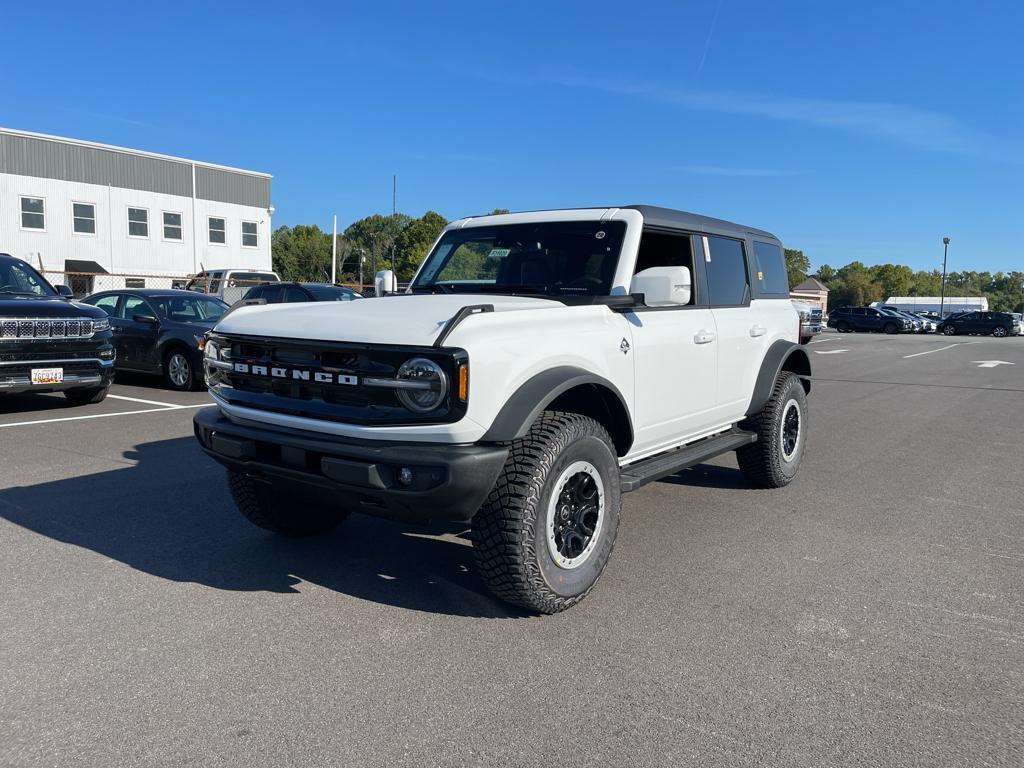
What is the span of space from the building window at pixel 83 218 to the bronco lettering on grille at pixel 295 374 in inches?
1401

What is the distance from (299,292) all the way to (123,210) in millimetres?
23142

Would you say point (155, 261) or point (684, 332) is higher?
point (155, 261)

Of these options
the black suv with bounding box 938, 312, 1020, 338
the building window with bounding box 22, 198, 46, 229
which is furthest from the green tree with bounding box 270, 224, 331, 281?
the black suv with bounding box 938, 312, 1020, 338

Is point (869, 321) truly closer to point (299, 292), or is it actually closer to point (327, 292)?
point (327, 292)

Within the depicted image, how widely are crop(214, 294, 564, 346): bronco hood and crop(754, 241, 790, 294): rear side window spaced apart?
98.7 inches

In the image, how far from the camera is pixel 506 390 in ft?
11.3

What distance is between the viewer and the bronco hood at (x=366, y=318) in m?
3.42

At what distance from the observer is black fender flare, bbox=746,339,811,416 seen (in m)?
5.77

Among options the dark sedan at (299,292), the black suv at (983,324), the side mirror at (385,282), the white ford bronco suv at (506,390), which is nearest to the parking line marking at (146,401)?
the side mirror at (385,282)

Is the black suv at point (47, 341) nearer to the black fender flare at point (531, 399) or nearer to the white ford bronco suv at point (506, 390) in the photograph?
the white ford bronco suv at point (506, 390)

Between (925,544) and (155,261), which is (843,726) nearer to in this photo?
(925,544)

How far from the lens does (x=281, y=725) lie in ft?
8.96

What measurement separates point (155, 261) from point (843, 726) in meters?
39.1

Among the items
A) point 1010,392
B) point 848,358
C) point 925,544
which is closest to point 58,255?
point 848,358
